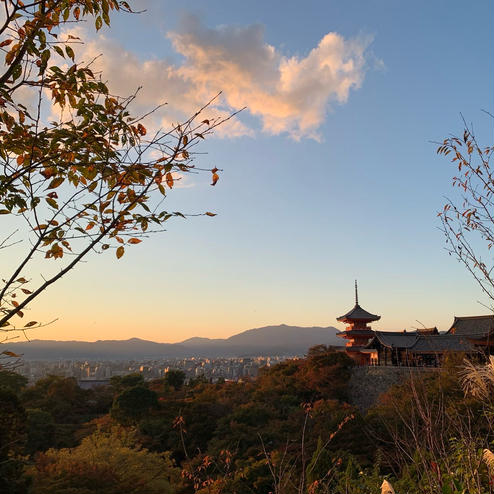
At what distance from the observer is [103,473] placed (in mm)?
10828

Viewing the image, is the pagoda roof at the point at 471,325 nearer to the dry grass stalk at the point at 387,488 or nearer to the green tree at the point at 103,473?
the green tree at the point at 103,473

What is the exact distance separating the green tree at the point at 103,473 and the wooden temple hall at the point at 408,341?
1323 centimetres

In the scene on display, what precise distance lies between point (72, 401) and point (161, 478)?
2084cm

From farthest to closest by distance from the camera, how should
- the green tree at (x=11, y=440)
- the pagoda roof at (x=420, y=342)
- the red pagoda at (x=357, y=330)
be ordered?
1. the red pagoda at (x=357, y=330)
2. the pagoda roof at (x=420, y=342)
3. the green tree at (x=11, y=440)

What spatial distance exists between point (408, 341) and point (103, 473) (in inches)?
940

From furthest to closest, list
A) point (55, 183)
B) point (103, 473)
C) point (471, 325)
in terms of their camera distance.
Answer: point (471, 325) → point (103, 473) → point (55, 183)

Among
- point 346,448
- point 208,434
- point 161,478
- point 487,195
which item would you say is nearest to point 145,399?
point 208,434

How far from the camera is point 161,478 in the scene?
13359 mm

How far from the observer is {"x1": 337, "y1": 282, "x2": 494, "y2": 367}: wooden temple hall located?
942 inches

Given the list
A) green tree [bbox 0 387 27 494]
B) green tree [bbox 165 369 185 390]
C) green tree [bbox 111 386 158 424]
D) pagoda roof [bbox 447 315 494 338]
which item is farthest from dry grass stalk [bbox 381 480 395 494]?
green tree [bbox 165 369 185 390]

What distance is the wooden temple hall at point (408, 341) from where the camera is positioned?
2394 centimetres

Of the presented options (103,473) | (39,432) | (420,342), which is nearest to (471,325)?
(420,342)

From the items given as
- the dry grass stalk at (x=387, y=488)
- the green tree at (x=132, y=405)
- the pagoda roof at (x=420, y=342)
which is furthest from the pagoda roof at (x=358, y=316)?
the dry grass stalk at (x=387, y=488)

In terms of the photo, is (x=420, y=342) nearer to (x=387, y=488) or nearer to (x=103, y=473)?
(x=103, y=473)
